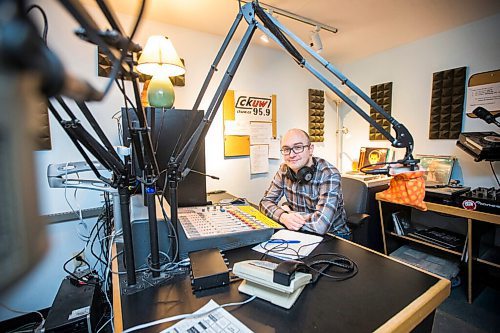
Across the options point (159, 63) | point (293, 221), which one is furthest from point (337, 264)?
point (159, 63)

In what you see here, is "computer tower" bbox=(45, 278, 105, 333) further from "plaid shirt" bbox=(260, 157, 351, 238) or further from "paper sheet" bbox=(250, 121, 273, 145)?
"paper sheet" bbox=(250, 121, 273, 145)

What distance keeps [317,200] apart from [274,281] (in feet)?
3.43

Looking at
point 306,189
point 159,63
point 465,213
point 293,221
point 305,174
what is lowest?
point 465,213

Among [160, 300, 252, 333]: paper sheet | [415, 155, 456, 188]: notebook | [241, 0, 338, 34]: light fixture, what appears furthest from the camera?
[415, 155, 456, 188]: notebook

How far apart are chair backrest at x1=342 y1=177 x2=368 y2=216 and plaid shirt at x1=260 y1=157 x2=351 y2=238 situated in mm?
402

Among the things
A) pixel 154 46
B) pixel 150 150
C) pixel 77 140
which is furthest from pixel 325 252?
pixel 154 46

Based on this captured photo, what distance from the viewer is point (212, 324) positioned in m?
0.66

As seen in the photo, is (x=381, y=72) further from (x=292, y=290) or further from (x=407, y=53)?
(x=292, y=290)

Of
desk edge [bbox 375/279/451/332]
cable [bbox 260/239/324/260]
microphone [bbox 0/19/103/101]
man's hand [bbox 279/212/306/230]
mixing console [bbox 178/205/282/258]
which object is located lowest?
desk edge [bbox 375/279/451/332]

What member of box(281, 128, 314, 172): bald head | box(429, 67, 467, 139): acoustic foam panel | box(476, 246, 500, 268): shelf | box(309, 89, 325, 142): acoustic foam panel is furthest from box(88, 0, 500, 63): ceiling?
box(476, 246, 500, 268): shelf

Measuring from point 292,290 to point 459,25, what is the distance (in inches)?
113

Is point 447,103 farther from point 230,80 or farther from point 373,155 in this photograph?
point 230,80

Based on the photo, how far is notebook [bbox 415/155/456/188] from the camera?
7.70 ft

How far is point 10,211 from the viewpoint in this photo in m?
0.18
